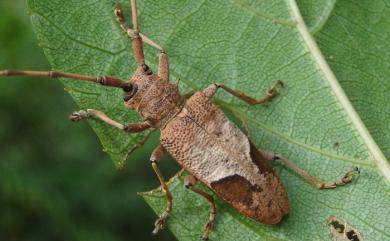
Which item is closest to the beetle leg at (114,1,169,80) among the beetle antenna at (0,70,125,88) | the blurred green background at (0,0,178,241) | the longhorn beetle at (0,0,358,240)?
the longhorn beetle at (0,0,358,240)

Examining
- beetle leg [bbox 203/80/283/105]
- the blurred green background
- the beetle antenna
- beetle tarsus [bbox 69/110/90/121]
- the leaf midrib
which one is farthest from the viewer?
the blurred green background

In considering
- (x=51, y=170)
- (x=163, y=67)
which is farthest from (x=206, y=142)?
(x=51, y=170)

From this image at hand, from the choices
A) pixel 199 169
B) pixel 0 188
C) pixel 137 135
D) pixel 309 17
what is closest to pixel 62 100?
pixel 0 188

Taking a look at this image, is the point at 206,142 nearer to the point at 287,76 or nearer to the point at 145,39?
the point at 287,76

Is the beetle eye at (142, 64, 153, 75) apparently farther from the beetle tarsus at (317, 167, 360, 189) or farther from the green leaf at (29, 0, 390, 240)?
the beetle tarsus at (317, 167, 360, 189)

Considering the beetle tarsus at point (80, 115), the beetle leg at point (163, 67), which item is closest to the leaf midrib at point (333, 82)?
the beetle leg at point (163, 67)

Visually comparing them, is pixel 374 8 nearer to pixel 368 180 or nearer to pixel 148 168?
pixel 368 180
